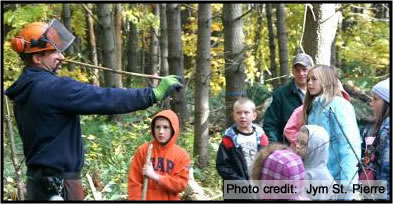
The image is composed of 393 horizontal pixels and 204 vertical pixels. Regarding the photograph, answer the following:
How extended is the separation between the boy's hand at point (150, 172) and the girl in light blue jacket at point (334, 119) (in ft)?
4.90

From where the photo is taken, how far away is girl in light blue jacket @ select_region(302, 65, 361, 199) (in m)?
4.95

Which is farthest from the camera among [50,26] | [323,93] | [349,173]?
[323,93]

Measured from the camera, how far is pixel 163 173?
4887 mm

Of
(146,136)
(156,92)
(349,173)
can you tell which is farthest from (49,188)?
(146,136)

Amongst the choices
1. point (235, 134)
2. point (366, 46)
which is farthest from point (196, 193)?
point (366, 46)

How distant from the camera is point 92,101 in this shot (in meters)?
4.22

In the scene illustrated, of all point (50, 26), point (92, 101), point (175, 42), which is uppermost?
point (175, 42)

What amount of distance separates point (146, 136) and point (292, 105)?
5.65 metres

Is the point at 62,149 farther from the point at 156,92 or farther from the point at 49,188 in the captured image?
the point at 156,92

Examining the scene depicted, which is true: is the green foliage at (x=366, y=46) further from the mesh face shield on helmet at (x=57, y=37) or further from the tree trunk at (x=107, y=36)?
the mesh face shield on helmet at (x=57, y=37)

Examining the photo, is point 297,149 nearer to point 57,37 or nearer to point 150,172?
point 150,172

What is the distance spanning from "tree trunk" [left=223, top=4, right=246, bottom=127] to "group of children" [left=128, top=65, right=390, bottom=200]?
3.07 m

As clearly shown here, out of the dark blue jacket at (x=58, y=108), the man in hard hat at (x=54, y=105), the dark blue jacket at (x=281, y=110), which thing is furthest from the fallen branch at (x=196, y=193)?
the dark blue jacket at (x=58, y=108)

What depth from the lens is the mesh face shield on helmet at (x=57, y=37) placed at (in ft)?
14.7
